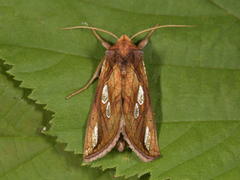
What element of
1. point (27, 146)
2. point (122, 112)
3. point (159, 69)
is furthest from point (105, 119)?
point (27, 146)

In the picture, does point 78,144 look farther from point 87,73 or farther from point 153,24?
point 153,24

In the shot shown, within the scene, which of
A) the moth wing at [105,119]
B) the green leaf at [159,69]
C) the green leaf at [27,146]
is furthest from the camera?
the green leaf at [27,146]

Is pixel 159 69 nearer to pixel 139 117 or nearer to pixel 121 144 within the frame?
pixel 139 117

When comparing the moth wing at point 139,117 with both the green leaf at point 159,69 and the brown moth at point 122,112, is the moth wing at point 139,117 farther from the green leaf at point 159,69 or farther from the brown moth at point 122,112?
the green leaf at point 159,69

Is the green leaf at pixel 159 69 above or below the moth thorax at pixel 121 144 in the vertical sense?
above

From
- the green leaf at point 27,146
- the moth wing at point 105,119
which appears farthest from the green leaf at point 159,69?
the moth wing at point 105,119

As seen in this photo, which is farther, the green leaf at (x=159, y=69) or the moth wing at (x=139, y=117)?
the green leaf at (x=159, y=69)

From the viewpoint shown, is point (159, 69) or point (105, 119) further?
point (159, 69)

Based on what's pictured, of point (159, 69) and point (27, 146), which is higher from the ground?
point (159, 69)
